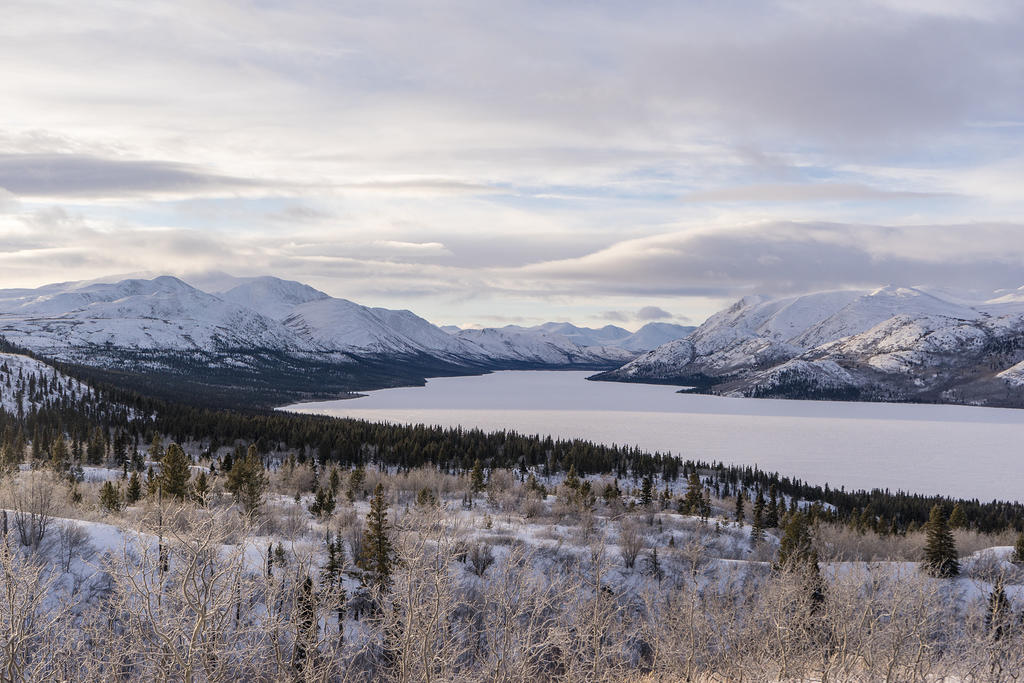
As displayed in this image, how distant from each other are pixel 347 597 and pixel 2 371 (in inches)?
6376

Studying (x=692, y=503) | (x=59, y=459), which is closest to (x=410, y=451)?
(x=59, y=459)

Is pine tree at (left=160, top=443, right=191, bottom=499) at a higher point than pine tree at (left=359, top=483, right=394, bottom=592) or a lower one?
higher

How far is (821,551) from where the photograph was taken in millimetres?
69375

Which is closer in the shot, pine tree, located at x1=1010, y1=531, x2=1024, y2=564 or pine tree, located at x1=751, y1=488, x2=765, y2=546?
pine tree, located at x1=1010, y1=531, x2=1024, y2=564

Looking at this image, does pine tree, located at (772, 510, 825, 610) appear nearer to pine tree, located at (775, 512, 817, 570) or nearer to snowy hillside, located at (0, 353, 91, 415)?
pine tree, located at (775, 512, 817, 570)

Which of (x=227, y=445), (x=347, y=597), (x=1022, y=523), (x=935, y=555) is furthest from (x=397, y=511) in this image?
(x=1022, y=523)

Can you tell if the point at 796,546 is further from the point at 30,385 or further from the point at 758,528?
the point at 30,385

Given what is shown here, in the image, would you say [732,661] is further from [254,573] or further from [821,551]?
[821,551]

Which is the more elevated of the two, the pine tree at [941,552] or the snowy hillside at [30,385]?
the snowy hillside at [30,385]

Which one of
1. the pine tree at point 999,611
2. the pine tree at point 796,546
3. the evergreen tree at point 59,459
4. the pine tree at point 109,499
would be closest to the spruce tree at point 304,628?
the pine tree at point 109,499

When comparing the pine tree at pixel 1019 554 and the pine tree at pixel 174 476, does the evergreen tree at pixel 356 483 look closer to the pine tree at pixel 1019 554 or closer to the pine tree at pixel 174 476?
the pine tree at pixel 174 476

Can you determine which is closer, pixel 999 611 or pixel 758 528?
pixel 999 611

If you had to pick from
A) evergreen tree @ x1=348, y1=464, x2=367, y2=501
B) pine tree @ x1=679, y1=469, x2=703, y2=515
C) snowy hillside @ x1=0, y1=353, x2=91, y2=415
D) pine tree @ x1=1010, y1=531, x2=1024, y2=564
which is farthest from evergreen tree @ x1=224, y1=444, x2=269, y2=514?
snowy hillside @ x1=0, y1=353, x2=91, y2=415

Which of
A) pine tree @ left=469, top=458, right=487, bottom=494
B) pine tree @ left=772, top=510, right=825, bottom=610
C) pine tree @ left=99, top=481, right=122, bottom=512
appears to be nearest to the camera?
pine tree @ left=772, top=510, right=825, bottom=610
